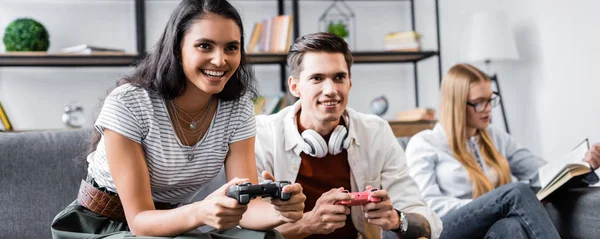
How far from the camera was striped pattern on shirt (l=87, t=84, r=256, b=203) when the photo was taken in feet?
4.92

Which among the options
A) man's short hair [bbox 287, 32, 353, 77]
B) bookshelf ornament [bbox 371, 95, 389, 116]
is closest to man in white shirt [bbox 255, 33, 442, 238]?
man's short hair [bbox 287, 32, 353, 77]

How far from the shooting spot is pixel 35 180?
6.59 feet

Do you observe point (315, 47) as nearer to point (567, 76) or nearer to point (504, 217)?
point (504, 217)

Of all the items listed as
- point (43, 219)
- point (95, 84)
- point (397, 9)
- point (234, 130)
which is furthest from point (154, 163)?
point (397, 9)

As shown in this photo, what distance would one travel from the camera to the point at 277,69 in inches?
170

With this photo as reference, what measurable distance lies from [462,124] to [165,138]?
131cm

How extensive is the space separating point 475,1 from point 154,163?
2799 millimetres

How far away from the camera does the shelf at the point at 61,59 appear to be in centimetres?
363

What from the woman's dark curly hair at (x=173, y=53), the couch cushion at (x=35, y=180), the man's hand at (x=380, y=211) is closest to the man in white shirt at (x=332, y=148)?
the man's hand at (x=380, y=211)

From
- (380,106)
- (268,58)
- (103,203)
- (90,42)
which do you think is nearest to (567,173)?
(103,203)

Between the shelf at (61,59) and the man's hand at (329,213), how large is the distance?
2141mm

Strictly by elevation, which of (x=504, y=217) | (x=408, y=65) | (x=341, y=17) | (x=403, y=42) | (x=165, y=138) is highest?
(x=341, y=17)

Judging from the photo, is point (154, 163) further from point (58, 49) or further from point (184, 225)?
point (58, 49)

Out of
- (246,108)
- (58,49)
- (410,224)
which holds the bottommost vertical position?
(410,224)
